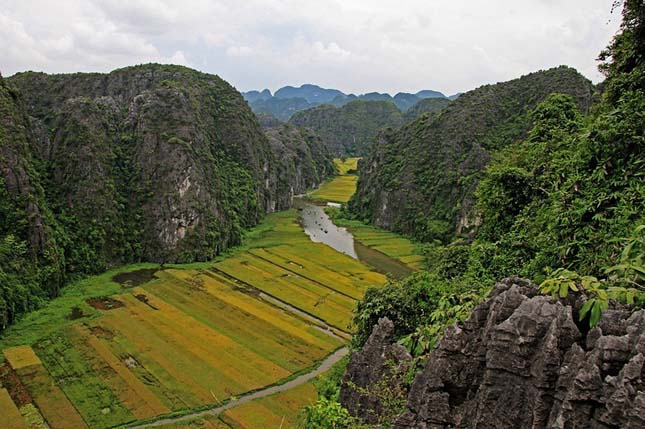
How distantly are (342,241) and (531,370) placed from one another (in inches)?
2892

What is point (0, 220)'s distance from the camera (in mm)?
48719

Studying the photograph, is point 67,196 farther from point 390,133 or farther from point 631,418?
point 390,133

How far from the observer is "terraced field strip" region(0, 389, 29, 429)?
26.6 m

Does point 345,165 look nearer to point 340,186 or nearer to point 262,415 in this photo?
point 340,186

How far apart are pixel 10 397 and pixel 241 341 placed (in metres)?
16.5

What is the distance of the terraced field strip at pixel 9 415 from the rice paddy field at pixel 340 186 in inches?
3818

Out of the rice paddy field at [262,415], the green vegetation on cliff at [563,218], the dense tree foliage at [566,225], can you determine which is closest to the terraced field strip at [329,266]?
the rice paddy field at [262,415]

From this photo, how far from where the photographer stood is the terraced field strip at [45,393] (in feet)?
90.3

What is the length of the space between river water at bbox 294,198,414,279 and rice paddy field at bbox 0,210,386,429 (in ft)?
14.3

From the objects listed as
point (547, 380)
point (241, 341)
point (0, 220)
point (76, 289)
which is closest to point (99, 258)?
point (76, 289)

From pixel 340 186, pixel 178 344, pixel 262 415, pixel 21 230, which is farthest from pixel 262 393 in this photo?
pixel 340 186

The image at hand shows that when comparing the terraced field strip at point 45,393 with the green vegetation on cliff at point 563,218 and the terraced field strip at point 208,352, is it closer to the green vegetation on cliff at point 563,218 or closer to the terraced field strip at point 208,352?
the terraced field strip at point 208,352

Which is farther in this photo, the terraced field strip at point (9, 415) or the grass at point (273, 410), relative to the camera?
the grass at point (273, 410)

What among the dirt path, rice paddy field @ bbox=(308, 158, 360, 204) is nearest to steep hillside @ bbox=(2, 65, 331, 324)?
the dirt path
